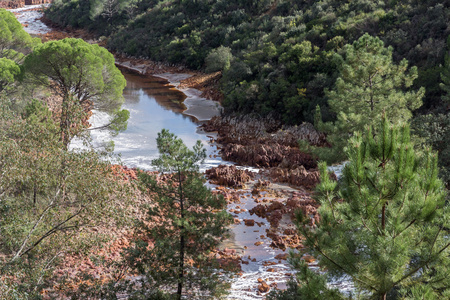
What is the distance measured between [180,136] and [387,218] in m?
25.0

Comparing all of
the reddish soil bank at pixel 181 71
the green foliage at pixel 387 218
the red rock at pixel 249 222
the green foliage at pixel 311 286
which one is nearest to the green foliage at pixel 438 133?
the red rock at pixel 249 222

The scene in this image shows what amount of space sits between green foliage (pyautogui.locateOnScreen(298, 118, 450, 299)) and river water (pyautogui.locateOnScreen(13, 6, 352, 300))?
6099 millimetres

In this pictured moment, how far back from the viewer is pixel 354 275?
741cm

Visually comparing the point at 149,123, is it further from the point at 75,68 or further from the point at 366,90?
the point at 366,90

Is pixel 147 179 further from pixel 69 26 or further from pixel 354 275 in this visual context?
pixel 69 26

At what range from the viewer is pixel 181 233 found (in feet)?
33.4

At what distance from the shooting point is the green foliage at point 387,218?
677cm

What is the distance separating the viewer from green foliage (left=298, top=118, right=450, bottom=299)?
6.77 metres

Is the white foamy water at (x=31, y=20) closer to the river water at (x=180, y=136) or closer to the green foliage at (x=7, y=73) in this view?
the river water at (x=180, y=136)

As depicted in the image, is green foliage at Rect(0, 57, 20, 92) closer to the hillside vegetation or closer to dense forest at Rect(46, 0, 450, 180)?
dense forest at Rect(46, 0, 450, 180)

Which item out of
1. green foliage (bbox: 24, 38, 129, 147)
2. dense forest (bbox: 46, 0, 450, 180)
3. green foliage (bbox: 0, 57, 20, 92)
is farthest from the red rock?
green foliage (bbox: 0, 57, 20, 92)

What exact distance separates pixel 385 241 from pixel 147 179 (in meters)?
6.29

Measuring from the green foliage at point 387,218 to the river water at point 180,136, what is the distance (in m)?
6.10

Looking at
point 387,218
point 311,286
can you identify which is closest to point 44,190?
point 311,286
